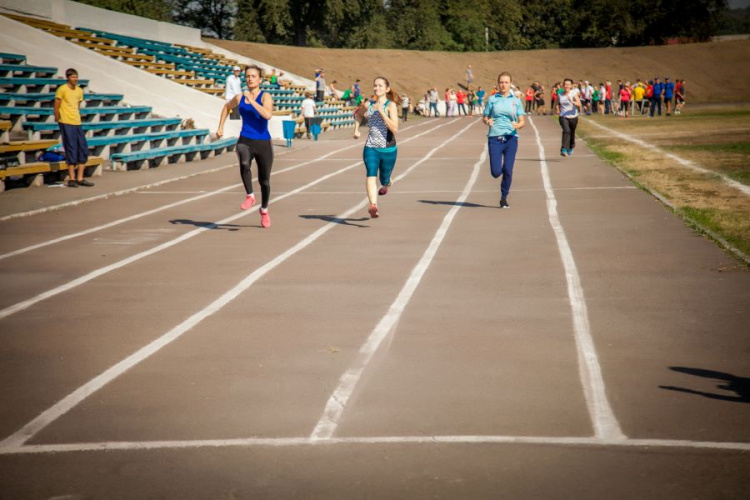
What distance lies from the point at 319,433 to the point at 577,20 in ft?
341

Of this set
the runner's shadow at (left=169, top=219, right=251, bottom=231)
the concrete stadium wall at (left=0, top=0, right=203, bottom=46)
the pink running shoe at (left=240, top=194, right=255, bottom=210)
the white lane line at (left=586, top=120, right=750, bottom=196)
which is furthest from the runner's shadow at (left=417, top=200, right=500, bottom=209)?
the concrete stadium wall at (left=0, top=0, right=203, bottom=46)

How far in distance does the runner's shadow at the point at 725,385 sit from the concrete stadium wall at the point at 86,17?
112 feet

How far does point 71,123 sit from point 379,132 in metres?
7.85

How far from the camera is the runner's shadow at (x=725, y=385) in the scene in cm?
571

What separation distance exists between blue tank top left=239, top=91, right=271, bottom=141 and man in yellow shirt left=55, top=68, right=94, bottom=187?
22.3 feet

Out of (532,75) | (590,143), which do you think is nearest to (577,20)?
(532,75)

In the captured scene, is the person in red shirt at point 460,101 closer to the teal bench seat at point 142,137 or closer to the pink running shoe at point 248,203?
the teal bench seat at point 142,137

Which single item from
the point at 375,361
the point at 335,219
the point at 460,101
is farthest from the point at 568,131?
the point at 460,101

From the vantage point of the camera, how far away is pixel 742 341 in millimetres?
6984

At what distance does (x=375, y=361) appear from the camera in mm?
6555

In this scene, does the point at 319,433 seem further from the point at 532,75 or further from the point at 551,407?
the point at 532,75

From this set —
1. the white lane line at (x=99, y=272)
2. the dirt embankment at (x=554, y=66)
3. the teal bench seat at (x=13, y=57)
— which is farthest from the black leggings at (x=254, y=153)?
the dirt embankment at (x=554, y=66)

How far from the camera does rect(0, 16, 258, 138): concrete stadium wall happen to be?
1089 inches

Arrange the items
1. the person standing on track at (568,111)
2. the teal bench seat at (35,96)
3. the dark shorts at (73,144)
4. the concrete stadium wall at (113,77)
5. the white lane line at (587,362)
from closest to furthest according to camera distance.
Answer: the white lane line at (587,362) < the dark shorts at (73,144) < the teal bench seat at (35,96) < the person standing on track at (568,111) < the concrete stadium wall at (113,77)
